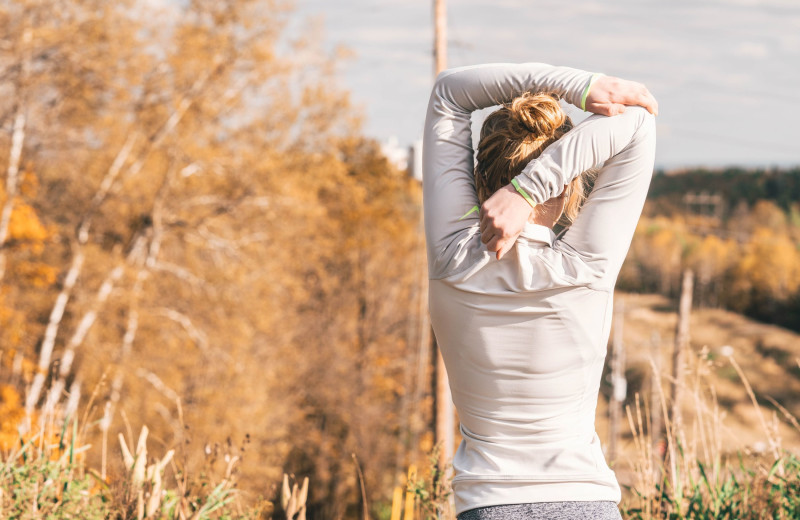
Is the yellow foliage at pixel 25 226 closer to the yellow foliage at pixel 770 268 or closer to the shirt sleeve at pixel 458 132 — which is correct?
the shirt sleeve at pixel 458 132

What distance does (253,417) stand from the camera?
18.5 metres

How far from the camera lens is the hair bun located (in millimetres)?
1392

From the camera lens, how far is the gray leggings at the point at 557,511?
1.32m

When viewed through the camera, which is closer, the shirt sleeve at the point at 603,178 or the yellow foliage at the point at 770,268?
the shirt sleeve at the point at 603,178

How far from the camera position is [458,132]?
4.91 ft

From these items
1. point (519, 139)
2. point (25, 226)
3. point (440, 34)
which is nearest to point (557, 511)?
point (519, 139)

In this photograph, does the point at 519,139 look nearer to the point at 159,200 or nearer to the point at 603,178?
the point at 603,178

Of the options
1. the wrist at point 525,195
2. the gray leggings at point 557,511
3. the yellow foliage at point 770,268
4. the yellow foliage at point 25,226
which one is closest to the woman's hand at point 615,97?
the wrist at point 525,195

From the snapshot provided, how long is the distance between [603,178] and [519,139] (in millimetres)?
159

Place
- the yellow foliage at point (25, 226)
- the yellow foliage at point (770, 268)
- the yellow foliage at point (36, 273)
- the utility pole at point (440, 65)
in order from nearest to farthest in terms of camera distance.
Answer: the utility pole at point (440, 65)
the yellow foliage at point (25, 226)
the yellow foliage at point (36, 273)
the yellow foliage at point (770, 268)

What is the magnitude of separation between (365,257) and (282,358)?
528cm

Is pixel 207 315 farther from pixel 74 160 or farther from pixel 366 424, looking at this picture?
pixel 366 424

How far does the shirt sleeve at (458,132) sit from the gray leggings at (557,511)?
414 mm

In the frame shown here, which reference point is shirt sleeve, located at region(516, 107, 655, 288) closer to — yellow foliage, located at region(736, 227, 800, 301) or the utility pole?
A: the utility pole
